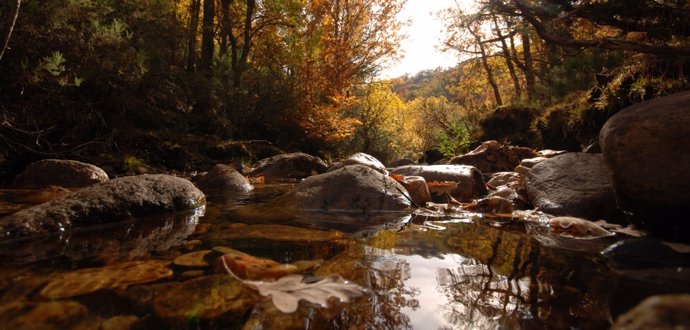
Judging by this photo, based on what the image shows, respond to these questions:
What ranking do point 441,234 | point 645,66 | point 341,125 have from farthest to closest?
point 341,125 < point 645,66 < point 441,234

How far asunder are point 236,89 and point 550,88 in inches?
361

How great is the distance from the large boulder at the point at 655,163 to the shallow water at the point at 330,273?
14.0 inches

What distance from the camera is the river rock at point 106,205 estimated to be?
256 centimetres

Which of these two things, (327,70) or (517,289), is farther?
(327,70)

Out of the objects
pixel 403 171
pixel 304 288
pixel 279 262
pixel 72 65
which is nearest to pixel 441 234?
pixel 279 262

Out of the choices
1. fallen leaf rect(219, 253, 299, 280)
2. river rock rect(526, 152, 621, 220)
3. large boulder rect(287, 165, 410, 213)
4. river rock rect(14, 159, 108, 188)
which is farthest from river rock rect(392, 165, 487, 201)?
river rock rect(14, 159, 108, 188)

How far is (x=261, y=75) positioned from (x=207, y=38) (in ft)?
7.23

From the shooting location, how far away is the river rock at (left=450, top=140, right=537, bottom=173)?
336 inches

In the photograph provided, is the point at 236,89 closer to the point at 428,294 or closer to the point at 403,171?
the point at 403,171

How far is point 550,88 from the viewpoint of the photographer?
1038cm

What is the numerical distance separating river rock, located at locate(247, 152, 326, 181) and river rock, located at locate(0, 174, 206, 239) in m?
4.99

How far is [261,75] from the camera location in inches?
483

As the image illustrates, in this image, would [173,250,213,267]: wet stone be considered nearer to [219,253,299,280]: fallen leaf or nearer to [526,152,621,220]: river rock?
[219,253,299,280]: fallen leaf

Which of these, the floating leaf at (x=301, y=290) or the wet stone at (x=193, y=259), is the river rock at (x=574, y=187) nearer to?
the floating leaf at (x=301, y=290)
